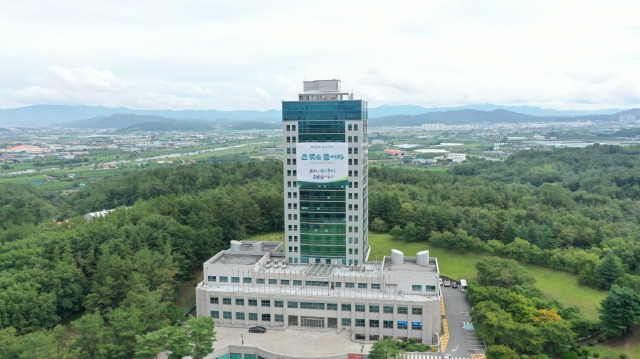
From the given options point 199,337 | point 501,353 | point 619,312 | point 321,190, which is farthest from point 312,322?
point 619,312

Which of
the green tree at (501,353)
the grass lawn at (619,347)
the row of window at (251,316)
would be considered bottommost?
the grass lawn at (619,347)

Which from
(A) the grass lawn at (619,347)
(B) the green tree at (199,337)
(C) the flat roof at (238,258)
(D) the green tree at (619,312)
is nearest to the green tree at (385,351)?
(B) the green tree at (199,337)

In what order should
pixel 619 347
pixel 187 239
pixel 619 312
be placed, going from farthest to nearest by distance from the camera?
pixel 187 239, pixel 619 347, pixel 619 312

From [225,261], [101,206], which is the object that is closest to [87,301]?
[225,261]

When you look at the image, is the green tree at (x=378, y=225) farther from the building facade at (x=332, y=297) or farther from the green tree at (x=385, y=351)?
the green tree at (x=385, y=351)

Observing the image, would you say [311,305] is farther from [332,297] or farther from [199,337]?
[199,337]

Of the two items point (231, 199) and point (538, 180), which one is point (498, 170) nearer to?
point (538, 180)
